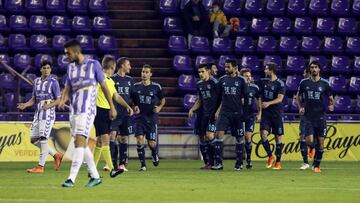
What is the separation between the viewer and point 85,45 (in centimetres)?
3203

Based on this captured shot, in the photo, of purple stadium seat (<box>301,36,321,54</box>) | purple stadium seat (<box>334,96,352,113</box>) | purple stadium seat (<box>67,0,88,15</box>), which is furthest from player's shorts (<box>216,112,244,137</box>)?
purple stadium seat (<box>67,0,88,15</box>)

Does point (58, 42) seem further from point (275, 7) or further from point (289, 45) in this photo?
point (289, 45)

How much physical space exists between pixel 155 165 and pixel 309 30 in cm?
973

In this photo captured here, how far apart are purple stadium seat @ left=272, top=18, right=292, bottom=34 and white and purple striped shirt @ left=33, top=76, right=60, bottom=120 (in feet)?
37.9

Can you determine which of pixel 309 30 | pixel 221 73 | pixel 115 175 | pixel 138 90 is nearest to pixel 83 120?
pixel 115 175

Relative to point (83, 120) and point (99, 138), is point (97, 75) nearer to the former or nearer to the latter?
point (83, 120)

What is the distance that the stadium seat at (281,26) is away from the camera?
32344 millimetres

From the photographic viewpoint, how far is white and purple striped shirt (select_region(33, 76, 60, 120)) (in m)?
22.2

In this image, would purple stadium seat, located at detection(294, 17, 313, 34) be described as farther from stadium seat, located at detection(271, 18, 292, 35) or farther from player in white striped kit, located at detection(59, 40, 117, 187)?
player in white striped kit, located at detection(59, 40, 117, 187)

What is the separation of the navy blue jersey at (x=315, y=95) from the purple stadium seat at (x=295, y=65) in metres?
8.56

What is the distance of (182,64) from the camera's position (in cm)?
3153

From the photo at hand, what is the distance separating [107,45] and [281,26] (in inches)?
204

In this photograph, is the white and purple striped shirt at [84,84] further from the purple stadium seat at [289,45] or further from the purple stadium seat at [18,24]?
the purple stadium seat at [18,24]

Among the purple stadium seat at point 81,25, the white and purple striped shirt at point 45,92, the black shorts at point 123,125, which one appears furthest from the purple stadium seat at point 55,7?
the white and purple striped shirt at point 45,92
